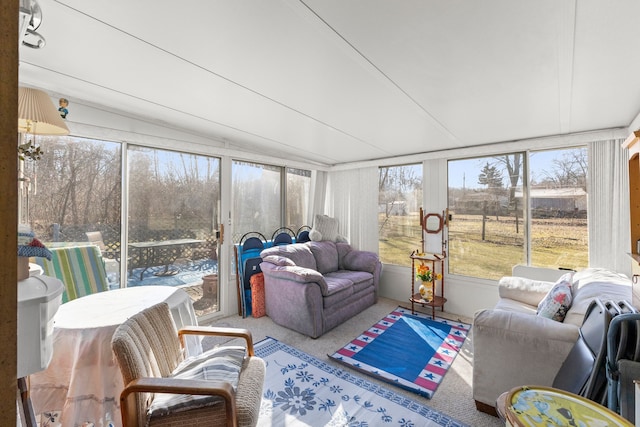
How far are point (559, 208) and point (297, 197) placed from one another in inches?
139

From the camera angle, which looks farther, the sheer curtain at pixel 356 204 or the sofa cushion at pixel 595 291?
the sheer curtain at pixel 356 204

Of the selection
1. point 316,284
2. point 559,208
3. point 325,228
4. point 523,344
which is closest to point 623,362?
point 523,344

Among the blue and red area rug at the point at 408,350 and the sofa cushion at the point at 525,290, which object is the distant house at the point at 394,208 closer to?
the blue and red area rug at the point at 408,350

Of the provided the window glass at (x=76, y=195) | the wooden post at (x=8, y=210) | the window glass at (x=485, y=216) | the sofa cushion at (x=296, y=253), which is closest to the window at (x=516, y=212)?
the window glass at (x=485, y=216)

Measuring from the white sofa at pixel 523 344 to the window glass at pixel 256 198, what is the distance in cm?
305

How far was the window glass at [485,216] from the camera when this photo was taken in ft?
11.7

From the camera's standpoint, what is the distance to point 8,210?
1.24ft

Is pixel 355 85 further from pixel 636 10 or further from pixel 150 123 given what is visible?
pixel 150 123

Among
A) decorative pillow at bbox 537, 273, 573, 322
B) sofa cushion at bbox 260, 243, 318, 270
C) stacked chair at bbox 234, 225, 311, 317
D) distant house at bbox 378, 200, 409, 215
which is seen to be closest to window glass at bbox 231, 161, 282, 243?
stacked chair at bbox 234, 225, 311, 317

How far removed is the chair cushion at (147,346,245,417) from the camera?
1.29 meters

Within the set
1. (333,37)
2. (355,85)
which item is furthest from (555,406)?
(355,85)

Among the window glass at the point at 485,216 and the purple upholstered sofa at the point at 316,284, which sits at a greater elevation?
the window glass at the point at 485,216

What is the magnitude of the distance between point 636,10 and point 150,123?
3.54 metres

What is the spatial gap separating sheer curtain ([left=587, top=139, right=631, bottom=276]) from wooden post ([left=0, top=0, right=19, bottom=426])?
4.16 meters
